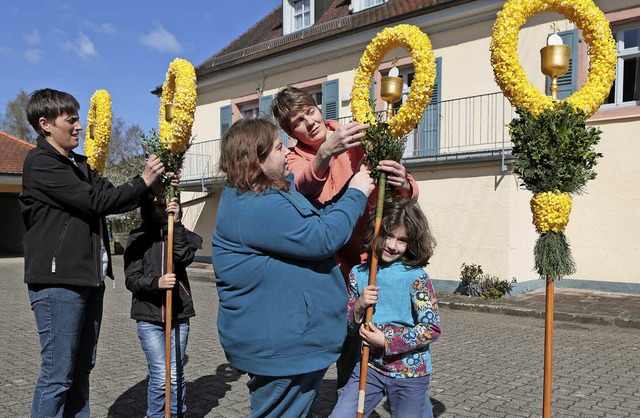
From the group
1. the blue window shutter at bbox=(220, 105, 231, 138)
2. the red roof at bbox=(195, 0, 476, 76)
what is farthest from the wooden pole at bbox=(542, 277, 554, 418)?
the blue window shutter at bbox=(220, 105, 231, 138)

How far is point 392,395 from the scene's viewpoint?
8.91 feet

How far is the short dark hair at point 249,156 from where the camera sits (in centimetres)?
221

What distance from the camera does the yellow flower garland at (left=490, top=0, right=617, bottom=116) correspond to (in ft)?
9.54

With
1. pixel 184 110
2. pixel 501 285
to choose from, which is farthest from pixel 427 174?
pixel 184 110

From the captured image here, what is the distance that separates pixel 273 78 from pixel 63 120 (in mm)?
12765

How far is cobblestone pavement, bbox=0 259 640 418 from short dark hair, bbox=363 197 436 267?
6.44ft

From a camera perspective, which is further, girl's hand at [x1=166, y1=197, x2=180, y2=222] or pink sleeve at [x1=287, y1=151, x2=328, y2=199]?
girl's hand at [x1=166, y1=197, x2=180, y2=222]

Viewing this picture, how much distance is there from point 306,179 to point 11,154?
2206 cm

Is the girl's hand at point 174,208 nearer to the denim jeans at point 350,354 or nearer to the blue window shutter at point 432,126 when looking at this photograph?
the denim jeans at point 350,354

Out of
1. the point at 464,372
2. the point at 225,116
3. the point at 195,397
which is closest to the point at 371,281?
the point at 195,397

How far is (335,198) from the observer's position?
9.11ft

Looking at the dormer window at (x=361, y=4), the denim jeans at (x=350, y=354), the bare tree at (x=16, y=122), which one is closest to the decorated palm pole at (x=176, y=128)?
the denim jeans at (x=350, y=354)

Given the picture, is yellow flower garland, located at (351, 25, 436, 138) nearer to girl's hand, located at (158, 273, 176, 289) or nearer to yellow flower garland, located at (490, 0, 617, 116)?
yellow flower garland, located at (490, 0, 617, 116)

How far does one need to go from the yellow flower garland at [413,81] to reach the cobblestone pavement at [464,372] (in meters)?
2.42
